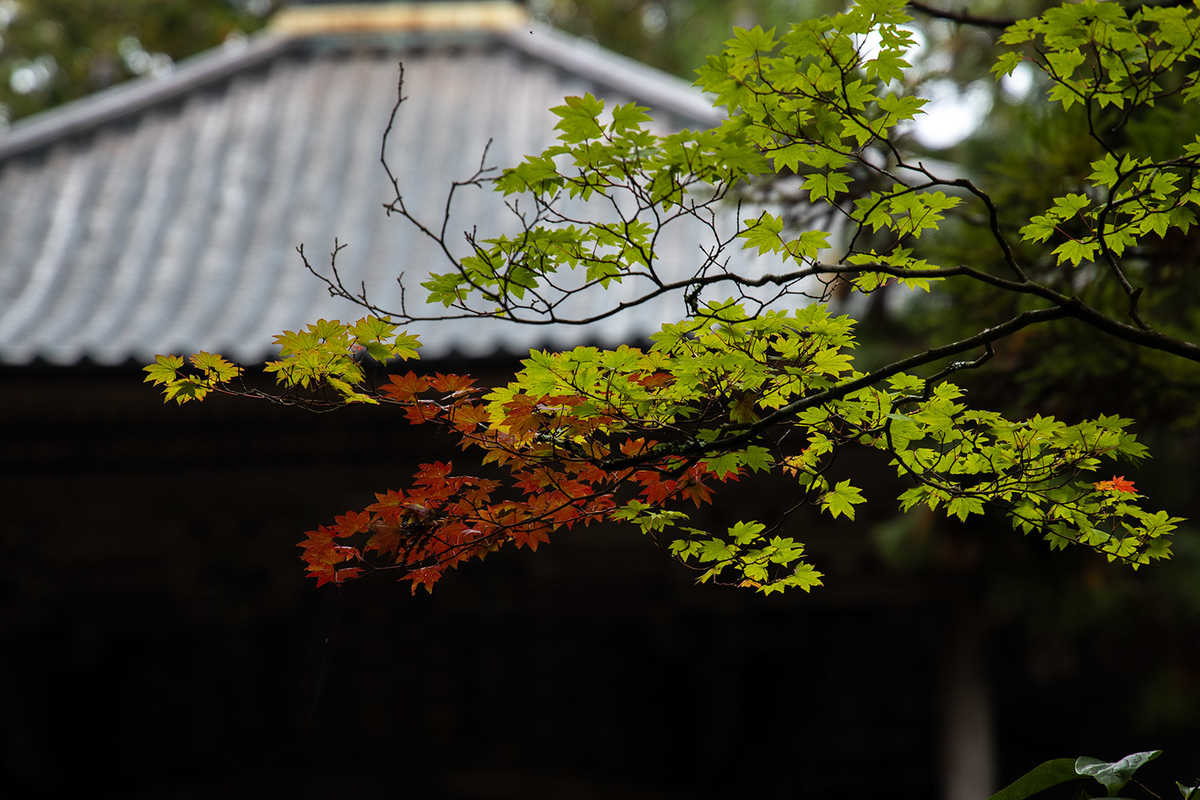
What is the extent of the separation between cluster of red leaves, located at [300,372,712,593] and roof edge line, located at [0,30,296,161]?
4.82 meters

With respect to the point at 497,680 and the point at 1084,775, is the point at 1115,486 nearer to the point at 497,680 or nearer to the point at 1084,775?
the point at 1084,775

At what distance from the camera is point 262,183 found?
15.1ft

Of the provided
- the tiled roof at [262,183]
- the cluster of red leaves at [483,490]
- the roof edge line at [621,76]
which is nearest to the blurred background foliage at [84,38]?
the tiled roof at [262,183]

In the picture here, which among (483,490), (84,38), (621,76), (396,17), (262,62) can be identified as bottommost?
(483,490)

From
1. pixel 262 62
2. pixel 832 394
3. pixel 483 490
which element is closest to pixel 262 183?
pixel 262 62

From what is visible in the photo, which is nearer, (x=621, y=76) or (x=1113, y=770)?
(x=1113, y=770)

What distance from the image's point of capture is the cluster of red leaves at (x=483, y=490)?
1.09 metres

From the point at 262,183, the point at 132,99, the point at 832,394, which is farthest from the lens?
the point at 132,99

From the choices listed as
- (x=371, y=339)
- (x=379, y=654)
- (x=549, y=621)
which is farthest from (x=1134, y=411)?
(x=379, y=654)

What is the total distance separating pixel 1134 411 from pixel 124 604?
3.39 metres

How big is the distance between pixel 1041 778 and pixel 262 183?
4367mm

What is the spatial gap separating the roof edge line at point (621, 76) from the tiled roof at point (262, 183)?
1cm

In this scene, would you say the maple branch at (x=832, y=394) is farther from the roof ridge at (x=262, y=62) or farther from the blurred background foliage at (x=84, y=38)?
the blurred background foliage at (x=84, y=38)

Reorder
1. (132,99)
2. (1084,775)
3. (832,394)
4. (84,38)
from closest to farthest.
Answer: (832,394), (1084,775), (132,99), (84,38)
